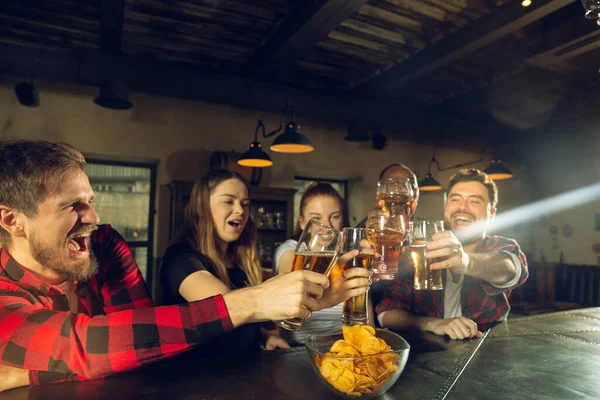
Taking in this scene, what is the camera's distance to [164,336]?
1.01 metres

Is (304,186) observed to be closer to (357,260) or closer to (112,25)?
(112,25)

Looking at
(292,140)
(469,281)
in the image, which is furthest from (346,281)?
(292,140)

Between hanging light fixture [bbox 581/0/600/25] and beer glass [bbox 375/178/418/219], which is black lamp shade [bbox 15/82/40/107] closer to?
beer glass [bbox 375/178/418/219]

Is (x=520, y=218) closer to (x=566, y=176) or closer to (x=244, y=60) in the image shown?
(x=566, y=176)

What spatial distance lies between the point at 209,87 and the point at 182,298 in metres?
3.10

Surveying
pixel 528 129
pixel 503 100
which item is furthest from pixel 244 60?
pixel 528 129

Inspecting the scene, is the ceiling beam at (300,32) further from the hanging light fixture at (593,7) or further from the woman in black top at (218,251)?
the woman in black top at (218,251)

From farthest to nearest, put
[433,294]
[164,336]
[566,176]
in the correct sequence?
[566,176] < [433,294] < [164,336]

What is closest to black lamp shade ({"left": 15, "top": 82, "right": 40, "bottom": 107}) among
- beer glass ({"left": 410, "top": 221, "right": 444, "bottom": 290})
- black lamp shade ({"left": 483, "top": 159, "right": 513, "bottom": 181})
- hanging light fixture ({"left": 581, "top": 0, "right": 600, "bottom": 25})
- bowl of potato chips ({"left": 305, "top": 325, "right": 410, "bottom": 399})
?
beer glass ({"left": 410, "top": 221, "right": 444, "bottom": 290})

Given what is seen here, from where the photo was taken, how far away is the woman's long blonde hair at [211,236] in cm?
191

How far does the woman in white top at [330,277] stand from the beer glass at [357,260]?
0.03 m

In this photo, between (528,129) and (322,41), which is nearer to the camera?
(322,41)

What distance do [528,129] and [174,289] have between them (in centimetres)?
710

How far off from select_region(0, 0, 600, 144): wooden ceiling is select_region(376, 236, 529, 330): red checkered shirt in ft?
6.55
